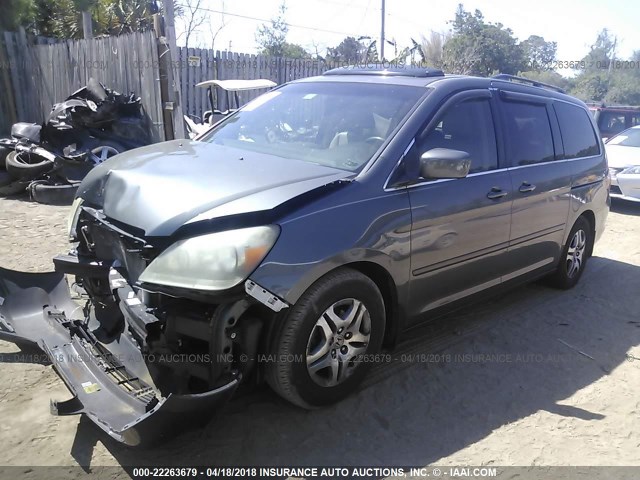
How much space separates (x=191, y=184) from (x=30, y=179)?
267 inches

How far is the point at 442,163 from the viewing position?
3229mm

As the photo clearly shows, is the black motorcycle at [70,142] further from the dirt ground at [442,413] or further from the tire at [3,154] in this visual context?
the dirt ground at [442,413]

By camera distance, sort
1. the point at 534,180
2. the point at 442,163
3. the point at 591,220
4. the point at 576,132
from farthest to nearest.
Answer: the point at 591,220, the point at 576,132, the point at 534,180, the point at 442,163

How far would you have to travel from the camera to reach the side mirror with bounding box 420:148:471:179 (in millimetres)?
3229

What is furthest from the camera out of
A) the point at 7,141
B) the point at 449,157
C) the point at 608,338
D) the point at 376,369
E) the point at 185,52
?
the point at 185,52

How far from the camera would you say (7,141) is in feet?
29.2

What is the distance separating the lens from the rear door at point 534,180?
4.16 meters

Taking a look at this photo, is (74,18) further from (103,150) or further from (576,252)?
(576,252)

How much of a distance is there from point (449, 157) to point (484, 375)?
155cm

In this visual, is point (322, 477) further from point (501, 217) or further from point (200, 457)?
point (501, 217)

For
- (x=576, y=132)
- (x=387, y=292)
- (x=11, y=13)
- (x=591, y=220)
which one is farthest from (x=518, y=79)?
(x=11, y=13)

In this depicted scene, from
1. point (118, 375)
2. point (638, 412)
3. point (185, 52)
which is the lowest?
point (638, 412)

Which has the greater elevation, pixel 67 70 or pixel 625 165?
→ pixel 67 70

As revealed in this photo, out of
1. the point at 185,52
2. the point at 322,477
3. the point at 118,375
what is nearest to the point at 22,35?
the point at 185,52
